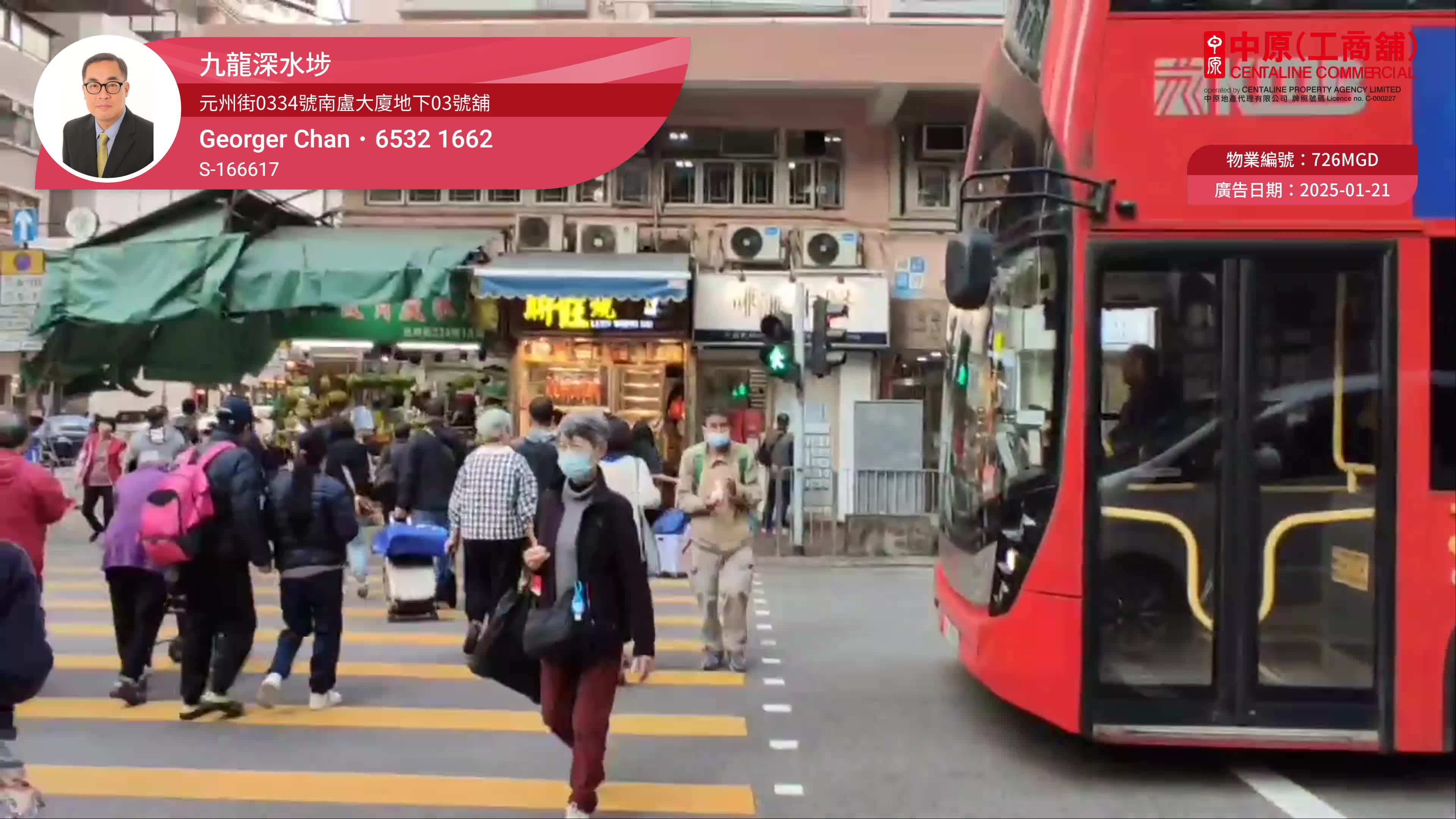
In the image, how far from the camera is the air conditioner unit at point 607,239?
18.8m

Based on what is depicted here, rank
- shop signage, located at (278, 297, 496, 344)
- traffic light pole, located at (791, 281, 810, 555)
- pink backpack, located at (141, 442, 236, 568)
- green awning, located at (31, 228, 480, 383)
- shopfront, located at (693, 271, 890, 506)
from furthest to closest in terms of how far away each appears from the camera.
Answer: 1. shopfront, located at (693, 271, 890, 506)
2. shop signage, located at (278, 297, 496, 344)
3. green awning, located at (31, 228, 480, 383)
4. traffic light pole, located at (791, 281, 810, 555)
5. pink backpack, located at (141, 442, 236, 568)

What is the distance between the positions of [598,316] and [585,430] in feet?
41.4

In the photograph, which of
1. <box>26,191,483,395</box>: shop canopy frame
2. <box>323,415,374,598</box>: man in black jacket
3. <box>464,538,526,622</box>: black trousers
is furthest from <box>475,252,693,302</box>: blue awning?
<box>464,538,526,622</box>: black trousers

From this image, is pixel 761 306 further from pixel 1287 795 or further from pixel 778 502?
pixel 1287 795

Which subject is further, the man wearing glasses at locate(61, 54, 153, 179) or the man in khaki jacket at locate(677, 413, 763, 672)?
the man wearing glasses at locate(61, 54, 153, 179)

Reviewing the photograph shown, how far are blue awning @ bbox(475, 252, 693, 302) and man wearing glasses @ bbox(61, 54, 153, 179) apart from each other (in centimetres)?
420

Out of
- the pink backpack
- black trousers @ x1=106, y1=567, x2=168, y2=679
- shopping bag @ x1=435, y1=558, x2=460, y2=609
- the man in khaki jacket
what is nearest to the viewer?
the pink backpack

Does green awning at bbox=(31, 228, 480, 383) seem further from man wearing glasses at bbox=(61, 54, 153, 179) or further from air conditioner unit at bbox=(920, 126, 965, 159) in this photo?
air conditioner unit at bbox=(920, 126, 965, 159)

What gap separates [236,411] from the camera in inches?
302

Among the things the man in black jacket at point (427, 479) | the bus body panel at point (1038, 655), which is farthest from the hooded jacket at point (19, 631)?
the man in black jacket at point (427, 479)

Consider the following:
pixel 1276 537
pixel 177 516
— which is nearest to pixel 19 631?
pixel 177 516

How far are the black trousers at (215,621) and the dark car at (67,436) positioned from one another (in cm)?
2686

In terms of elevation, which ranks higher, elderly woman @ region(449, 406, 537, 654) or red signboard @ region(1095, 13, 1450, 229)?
red signboard @ region(1095, 13, 1450, 229)

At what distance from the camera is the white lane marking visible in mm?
5938
